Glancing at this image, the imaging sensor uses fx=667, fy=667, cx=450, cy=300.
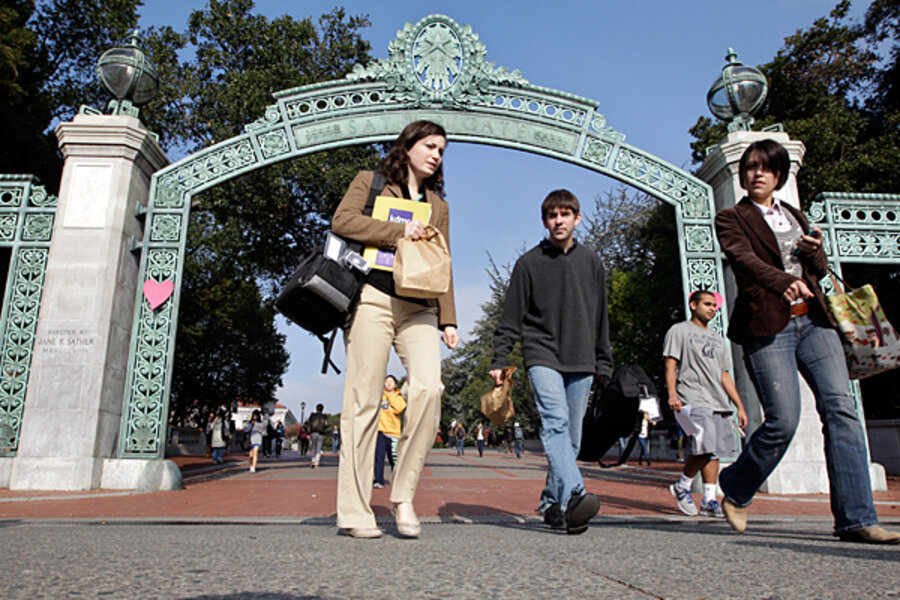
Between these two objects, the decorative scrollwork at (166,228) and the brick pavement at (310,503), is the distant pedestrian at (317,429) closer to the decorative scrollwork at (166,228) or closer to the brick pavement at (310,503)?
the brick pavement at (310,503)

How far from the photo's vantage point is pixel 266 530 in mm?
3914

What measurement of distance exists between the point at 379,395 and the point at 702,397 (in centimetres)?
325

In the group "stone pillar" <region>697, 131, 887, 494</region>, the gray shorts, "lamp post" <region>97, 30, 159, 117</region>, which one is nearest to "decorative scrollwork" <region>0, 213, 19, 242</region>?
"lamp post" <region>97, 30, 159, 117</region>

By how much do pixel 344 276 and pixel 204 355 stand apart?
30512mm

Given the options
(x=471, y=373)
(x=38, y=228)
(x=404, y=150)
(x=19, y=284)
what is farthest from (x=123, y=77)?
(x=471, y=373)

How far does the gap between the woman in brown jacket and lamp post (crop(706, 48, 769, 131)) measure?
7389 millimetres

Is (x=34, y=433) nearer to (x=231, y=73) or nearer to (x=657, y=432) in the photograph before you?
(x=231, y=73)

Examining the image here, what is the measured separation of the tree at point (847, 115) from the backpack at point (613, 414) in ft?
49.0

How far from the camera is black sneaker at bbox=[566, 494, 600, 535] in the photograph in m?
3.55

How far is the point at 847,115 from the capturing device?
18.2 meters

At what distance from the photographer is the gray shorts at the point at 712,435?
5379 millimetres

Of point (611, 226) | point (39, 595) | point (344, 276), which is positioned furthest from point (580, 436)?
point (611, 226)

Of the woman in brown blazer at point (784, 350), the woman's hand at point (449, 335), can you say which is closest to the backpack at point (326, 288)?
the woman's hand at point (449, 335)

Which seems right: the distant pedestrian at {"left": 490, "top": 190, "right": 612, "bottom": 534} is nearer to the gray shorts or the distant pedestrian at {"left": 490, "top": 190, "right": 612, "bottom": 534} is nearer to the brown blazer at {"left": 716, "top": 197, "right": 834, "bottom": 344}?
the brown blazer at {"left": 716, "top": 197, "right": 834, "bottom": 344}
